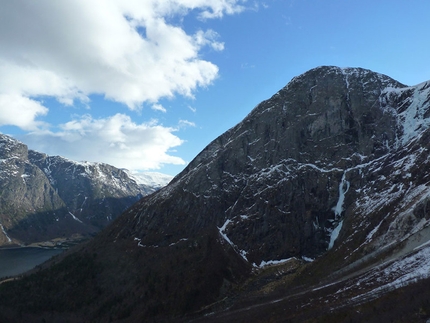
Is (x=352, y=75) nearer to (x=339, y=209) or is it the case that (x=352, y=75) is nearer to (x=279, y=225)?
(x=339, y=209)

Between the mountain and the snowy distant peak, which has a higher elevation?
the snowy distant peak

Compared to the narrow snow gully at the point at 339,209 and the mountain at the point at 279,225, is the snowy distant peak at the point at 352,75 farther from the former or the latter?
the narrow snow gully at the point at 339,209

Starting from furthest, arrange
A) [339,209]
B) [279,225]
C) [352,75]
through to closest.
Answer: [352,75], [279,225], [339,209]

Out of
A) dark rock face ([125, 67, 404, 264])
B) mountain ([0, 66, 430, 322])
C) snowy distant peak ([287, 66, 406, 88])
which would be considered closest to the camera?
mountain ([0, 66, 430, 322])

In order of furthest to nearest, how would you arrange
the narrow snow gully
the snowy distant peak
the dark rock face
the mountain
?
the snowy distant peak < the dark rock face < the narrow snow gully < the mountain

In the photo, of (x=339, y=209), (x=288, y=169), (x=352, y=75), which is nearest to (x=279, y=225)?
(x=339, y=209)

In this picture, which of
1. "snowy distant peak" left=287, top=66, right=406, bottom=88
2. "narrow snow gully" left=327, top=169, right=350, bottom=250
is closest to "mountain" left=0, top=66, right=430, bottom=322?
"narrow snow gully" left=327, top=169, right=350, bottom=250

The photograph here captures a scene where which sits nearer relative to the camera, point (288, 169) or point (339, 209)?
point (339, 209)

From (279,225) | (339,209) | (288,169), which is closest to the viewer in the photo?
(339,209)

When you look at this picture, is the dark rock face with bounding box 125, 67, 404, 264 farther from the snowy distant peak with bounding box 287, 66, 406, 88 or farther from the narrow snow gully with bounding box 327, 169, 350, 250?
the narrow snow gully with bounding box 327, 169, 350, 250
